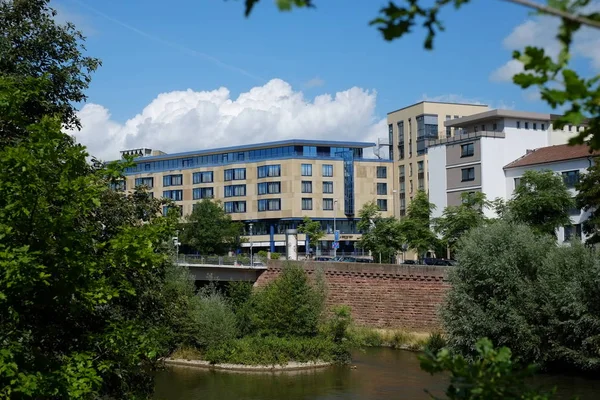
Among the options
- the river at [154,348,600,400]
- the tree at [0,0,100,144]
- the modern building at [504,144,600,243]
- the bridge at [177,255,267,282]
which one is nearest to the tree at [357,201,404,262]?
the modern building at [504,144,600,243]

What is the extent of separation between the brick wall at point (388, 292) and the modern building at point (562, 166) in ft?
30.5

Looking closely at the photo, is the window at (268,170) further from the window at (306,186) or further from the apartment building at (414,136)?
the apartment building at (414,136)

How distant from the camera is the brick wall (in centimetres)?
4694

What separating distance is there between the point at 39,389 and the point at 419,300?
38.4m

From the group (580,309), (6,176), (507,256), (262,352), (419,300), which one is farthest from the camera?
(419,300)

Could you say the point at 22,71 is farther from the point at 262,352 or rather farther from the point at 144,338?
the point at 262,352

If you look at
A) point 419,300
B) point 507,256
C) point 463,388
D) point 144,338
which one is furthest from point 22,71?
point 419,300

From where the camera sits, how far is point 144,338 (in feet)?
42.4

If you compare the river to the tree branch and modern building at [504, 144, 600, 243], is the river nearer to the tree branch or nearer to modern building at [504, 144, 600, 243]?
modern building at [504, 144, 600, 243]

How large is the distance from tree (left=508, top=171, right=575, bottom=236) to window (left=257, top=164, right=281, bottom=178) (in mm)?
40680

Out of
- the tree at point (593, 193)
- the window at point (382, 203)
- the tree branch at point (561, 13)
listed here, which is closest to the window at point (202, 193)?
the window at point (382, 203)

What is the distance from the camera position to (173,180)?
322ft

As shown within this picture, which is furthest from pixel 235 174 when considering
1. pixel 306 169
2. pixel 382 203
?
pixel 382 203

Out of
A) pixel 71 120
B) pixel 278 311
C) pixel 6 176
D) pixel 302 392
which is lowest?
pixel 302 392
